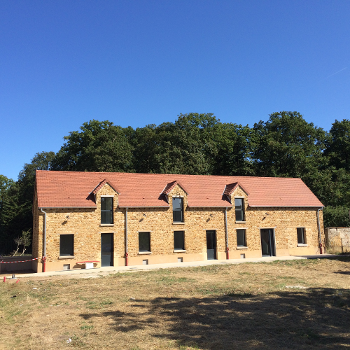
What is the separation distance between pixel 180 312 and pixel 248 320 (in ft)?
7.27

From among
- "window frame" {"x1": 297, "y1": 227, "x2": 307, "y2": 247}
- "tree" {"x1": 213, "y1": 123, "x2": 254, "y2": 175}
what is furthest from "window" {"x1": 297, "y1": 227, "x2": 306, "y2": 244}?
"tree" {"x1": 213, "y1": 123, "x2": 254, "y2": 175}

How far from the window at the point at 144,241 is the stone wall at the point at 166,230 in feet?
1.19

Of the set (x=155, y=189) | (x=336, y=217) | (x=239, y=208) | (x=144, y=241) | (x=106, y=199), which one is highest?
(x=155, y=189)

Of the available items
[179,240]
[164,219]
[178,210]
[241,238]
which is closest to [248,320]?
[164,219]

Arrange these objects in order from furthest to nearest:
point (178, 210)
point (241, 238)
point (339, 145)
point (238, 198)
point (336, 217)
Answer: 1. point (339, 145)
2. point (336, 217)
3. point (238, 198)
4. point (241, 238)
5. point (178, 210)

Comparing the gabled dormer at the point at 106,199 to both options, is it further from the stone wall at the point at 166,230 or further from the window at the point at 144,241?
the window at the point at 144,241

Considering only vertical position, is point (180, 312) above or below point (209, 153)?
below

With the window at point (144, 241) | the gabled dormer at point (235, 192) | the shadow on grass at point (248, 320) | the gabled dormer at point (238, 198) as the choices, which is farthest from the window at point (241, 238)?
the shadow on grass at point (248, 320)

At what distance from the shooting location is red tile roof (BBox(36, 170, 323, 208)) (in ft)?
80.3

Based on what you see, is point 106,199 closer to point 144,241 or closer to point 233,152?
point 144,241

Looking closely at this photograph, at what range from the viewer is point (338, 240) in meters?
30.7

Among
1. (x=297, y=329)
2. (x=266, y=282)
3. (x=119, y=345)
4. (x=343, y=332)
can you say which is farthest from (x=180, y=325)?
(x=266, y=282)

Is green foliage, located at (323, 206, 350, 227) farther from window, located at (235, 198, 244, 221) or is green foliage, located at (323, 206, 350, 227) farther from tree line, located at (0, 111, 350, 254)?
window, located at (235, 198, 244, 221)

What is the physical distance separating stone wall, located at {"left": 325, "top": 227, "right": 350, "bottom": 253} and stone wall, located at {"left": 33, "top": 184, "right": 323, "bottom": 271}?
1.40 m
